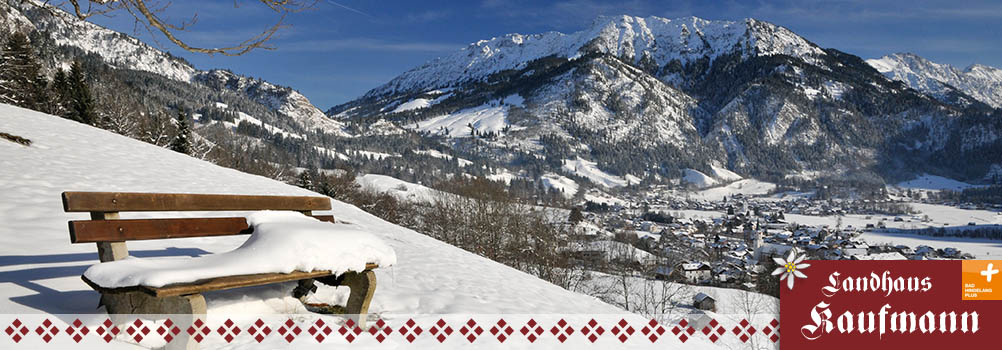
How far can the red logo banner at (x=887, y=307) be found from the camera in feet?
22.7

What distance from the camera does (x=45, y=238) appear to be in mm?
5918

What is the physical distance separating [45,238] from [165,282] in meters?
4.57

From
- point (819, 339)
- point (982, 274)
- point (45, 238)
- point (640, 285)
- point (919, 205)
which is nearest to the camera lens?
point (45, 238)

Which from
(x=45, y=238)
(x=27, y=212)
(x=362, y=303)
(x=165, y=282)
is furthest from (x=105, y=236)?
(x=27, y=212)

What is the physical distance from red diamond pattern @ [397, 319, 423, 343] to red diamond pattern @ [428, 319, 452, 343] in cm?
15

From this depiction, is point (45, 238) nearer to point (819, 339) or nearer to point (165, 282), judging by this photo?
point (165, 282)

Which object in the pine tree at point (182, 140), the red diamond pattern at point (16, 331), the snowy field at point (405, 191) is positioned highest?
the pine tree at point (182, 140)

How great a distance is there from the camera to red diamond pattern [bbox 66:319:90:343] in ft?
10.6

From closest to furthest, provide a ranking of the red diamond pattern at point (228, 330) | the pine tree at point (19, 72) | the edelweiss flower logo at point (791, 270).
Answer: the red diamond pattern at point (228, 330) < the edelweiss flower logo at point (791, 270) < the pine tree at point (19, 72)

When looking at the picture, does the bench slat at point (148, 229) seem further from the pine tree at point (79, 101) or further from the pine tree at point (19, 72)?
the pine tree at point (79, 101)

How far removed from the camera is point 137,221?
12.2ft

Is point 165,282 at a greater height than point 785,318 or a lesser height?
greater

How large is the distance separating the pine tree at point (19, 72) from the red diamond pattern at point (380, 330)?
40.0 metres

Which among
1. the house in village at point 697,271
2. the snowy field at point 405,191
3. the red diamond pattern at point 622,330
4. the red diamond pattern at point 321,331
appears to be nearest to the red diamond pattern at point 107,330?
the red diamond pattern at point 321,331
